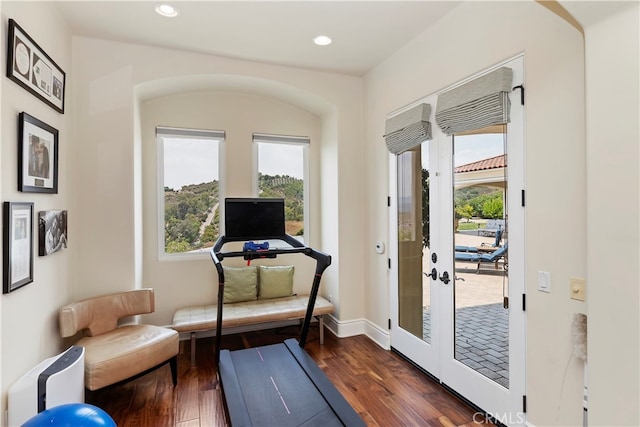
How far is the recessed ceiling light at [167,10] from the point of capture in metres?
2.74

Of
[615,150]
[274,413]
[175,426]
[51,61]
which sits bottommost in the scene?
[175,426]

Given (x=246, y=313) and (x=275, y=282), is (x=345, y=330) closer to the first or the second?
(x=275, y=282)

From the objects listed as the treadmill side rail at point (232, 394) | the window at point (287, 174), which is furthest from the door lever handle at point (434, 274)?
the window at point (287, 174)

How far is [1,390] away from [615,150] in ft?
11.9

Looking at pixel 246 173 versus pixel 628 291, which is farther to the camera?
pixel 246 173

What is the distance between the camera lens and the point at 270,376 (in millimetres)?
2836

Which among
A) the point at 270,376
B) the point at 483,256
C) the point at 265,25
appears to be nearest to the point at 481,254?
the point at 483,256

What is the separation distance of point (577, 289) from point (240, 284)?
11.1 feet

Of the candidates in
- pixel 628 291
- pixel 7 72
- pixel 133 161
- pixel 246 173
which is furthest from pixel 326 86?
pixel 628 291

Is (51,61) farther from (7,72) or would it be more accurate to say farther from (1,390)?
(1,390)

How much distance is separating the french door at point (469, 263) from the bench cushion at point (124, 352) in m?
2.35

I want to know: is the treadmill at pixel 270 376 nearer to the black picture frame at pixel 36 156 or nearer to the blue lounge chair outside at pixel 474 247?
the blue lounge chair outside at pixel 474 247

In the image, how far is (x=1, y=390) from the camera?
200 centimetres

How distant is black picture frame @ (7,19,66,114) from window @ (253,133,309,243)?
2.16m
